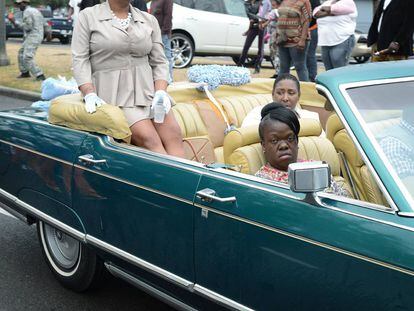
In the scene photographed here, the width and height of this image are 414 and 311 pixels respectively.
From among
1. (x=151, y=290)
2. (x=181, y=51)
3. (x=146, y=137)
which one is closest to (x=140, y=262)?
(x=151, y=290)

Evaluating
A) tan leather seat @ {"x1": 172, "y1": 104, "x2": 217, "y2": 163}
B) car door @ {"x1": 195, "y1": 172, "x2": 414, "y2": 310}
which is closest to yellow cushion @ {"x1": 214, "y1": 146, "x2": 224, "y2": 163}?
tan leather seat @ {"x1": 172, "y1": 104, "x2": 217, "y2": 163}

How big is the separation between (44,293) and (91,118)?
3.90 ft

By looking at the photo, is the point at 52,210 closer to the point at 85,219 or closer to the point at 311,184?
the point at 85,219

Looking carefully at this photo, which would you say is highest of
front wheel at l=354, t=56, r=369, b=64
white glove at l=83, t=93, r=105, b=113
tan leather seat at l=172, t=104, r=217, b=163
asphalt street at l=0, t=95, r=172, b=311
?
white glove at l=83, t=93, r=105, b=113

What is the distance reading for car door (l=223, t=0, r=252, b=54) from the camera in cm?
1373

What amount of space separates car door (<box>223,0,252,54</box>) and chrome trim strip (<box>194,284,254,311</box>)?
1171 cm

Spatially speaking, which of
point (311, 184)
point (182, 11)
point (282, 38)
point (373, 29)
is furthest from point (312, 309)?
point (182, 11)

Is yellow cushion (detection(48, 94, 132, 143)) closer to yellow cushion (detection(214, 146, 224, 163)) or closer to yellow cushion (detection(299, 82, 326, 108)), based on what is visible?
yellow cushion (detection(214, 146, 224, 163))

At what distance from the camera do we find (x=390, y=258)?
6.37ft

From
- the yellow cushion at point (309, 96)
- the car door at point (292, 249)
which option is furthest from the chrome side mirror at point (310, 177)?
the yellow cushion at point (309, 96)

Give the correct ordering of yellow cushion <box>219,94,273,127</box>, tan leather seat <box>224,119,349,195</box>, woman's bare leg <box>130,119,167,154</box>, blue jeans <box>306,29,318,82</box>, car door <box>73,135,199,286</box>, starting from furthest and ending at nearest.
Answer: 1. blue jeans <box>306,29,318,82</box>
2. yellow cushion <box>219,94,273,127</box>
3. woman's bare leg <box>130,119,167,154</box>
4. tan leather seat <box>224,119,349,195</box>
5. car door <box>73,135,199,286</box>

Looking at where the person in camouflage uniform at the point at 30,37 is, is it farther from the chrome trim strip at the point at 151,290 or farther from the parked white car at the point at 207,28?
the chrome trim strip at the point at 151,290

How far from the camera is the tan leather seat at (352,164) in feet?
9.42

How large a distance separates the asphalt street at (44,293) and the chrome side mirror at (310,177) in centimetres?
167
